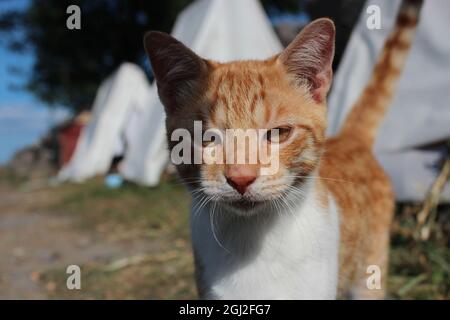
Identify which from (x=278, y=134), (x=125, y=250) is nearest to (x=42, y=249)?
(x=125, y=250)

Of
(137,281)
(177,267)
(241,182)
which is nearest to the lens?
(241,182)

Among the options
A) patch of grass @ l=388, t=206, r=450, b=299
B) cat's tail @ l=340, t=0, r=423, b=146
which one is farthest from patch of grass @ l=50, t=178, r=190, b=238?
cat's tail @ l=340, t=0, r=423, b=146

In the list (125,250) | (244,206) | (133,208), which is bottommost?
(133,208)

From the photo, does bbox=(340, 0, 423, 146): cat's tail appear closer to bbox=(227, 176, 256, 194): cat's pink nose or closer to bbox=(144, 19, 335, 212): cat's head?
bbox=(144, 19, 335, 212): cat's head

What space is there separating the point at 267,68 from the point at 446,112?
6.23 feet

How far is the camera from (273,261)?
167cm

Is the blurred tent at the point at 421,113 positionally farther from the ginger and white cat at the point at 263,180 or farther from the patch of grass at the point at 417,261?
the ginger and white cat at the point at 263,180

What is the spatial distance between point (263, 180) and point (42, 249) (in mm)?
3153

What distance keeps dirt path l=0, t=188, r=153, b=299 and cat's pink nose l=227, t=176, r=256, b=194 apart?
1.80 meters

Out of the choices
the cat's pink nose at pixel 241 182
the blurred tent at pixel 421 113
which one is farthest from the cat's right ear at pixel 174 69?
the blurred tent at pixel 421 113

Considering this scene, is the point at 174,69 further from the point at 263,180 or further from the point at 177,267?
the point at 177,267

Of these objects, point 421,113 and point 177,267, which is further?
point 421,113

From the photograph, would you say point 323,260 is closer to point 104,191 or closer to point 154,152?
point 154,152
